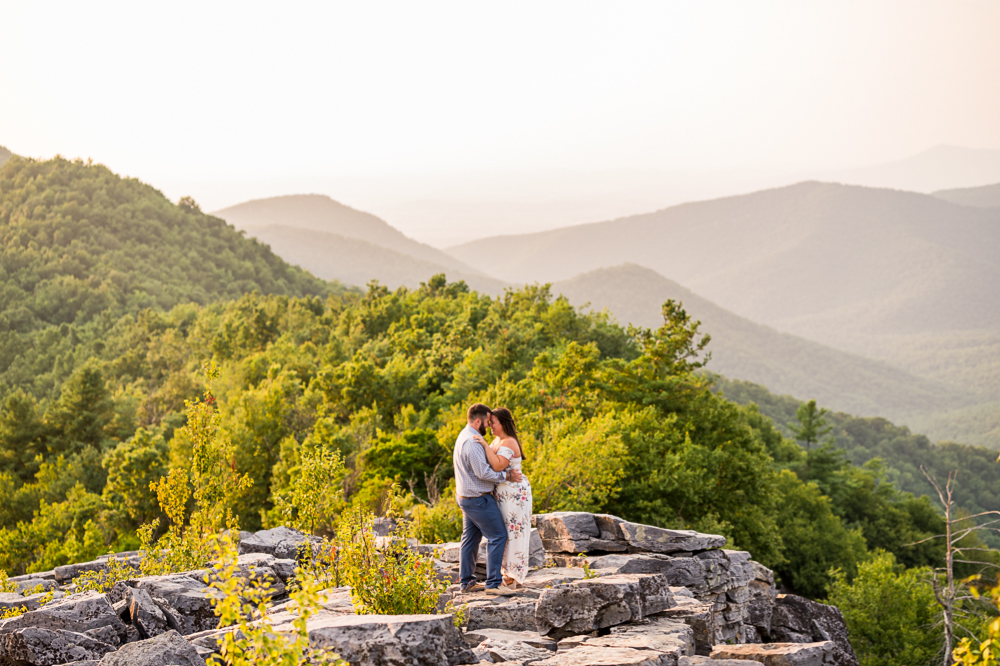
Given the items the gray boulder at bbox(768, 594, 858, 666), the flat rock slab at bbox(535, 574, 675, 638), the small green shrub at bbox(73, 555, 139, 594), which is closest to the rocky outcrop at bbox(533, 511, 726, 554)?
the gray boulder at bbox(768, 594, 858, 666)

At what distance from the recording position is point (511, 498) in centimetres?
1095

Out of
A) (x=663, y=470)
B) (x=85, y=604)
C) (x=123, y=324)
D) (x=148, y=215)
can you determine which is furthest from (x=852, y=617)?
(x=148, y=215)

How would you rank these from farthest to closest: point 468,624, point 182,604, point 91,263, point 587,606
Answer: point 91,263 → point 182,604 → point 587,606 → point 468,624

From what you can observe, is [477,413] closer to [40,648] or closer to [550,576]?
[550,576]

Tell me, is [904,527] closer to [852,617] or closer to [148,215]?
[852,617]

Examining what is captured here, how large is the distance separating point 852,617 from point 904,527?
26210mm

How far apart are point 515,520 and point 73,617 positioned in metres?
6.20

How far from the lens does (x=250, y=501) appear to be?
35.6 meters

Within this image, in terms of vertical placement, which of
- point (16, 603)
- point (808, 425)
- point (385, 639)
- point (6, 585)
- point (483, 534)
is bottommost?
point (6, 585)

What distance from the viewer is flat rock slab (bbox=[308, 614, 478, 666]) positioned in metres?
7.09

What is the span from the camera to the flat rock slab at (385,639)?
23.2 feet

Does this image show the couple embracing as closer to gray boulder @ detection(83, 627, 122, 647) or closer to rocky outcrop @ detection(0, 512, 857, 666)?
rocky outcrop @ detection(0, 512, 857, 666)

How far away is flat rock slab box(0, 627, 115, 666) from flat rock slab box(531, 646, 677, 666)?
567 centimetres

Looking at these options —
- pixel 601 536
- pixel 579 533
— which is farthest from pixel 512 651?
pixel 601 536
